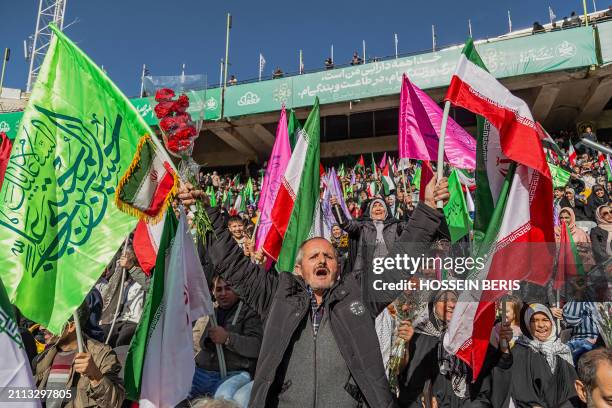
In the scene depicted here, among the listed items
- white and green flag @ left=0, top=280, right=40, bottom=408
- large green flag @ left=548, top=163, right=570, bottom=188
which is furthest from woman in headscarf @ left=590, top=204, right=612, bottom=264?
white and green flag @ left=0, top=280, right=40, bottom=408

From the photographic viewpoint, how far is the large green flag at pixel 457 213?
5.05 meters

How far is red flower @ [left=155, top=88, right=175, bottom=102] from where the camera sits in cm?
269

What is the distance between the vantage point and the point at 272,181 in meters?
4.91

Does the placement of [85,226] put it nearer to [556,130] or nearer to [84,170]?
[84,170]

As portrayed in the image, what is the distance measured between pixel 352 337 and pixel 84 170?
1702mm

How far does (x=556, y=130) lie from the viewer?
21484 millimetres

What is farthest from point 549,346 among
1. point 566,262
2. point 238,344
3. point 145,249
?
point 145,249

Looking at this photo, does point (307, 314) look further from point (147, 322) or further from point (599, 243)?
point (599, 243)

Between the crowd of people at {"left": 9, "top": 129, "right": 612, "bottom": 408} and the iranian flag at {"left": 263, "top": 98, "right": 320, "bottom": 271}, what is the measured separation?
0.28m

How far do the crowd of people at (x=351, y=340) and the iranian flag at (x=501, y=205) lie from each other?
0.90 feet

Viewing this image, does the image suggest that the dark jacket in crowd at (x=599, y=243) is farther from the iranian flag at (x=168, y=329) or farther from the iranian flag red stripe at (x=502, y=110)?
the iranian flag at (x=168, y=329)

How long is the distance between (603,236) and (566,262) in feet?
4.17

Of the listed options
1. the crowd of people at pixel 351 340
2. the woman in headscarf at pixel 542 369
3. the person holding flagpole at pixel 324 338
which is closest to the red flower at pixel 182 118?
the crowd of people at pixel 351 340

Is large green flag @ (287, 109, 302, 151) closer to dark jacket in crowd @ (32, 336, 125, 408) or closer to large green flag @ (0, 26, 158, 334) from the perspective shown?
large green flag @ (0, 26, 158, 334)
